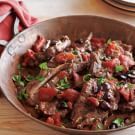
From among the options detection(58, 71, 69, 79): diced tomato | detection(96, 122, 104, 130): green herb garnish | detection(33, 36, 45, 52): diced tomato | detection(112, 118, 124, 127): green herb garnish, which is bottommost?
detection(112, 118, 124, 127): green herb garnish

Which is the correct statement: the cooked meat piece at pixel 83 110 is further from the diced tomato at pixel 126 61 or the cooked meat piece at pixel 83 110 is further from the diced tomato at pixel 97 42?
the diced tomato at pixel 97 42

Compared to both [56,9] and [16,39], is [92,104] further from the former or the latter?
[56,9]

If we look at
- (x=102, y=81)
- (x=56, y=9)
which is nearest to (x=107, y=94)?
(x=102, y=81)

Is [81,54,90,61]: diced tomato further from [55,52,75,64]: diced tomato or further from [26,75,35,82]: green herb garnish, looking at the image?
[26,75,35,82]: green herb garnish

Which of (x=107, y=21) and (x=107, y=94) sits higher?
(x=107, y=21)

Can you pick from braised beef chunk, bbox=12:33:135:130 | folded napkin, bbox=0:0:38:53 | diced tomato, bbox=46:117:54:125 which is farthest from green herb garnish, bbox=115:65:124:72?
folded napkin, bbox=0:0:38:53

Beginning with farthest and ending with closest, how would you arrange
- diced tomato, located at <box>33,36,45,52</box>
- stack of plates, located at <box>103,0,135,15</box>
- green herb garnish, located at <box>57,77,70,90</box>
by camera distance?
stack of plates, located at <box>103,0,135,15</box> → diced tomato, located at <box>33,36,45,52</box> → green herb garnish, located at <box>57,77,70,90</box>

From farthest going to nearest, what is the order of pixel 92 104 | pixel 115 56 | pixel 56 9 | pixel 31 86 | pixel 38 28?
pixel 56 9, pixel 38 28, pixel 115 56, pixel 31 86, pixel 92 104
